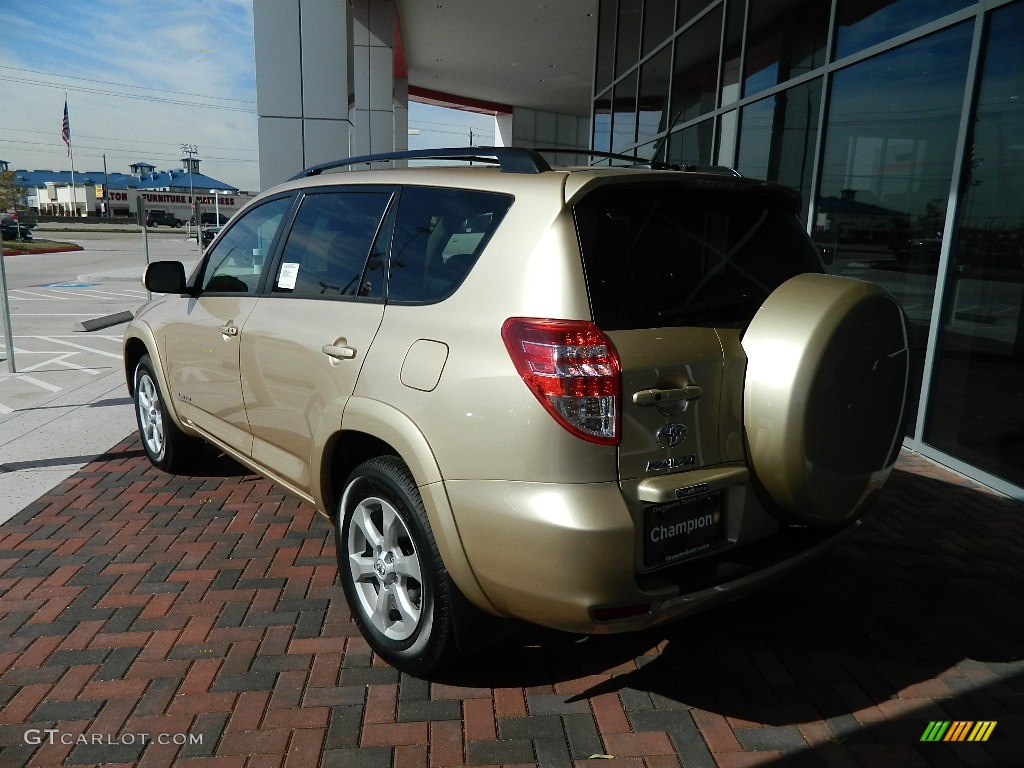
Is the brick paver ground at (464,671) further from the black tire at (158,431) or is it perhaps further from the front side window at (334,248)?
the front side window at (334,248)

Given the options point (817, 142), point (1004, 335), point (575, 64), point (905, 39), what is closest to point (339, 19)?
point (817, 142)

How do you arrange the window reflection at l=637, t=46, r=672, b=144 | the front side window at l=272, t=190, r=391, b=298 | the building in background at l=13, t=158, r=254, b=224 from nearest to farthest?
the front side window at l=272, t=190, r=391, b=298, the window reflection at l=637, t=46, r=672, b=144, the building in background at l=13, t=158, r=254, b=224

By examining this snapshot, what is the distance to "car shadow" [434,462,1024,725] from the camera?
2678mm

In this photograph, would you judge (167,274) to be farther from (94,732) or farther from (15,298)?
(15,298)

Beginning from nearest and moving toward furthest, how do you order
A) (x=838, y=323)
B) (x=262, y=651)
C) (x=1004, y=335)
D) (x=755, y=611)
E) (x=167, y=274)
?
(x=838, y=323)
(x=262, y=651)
(x=755, y=611)
(x=167, y=274)
(x=1004, y=335)

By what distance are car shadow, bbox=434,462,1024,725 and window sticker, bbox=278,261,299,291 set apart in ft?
5.78

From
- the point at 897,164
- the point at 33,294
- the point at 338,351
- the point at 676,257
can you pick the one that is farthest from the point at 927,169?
the point at 33,294

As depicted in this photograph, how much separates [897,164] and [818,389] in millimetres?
4313

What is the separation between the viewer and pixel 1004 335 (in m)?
4.85

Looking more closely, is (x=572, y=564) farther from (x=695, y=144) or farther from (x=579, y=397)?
(x=695, y=144)

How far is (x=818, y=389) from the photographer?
2.28 metres

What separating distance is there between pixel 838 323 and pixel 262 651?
7.76 ft

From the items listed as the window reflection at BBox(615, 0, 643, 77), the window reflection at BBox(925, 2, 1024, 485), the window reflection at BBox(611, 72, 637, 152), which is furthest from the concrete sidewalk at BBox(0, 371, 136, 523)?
the window reflection at BBox(615, 0, 643, 77)

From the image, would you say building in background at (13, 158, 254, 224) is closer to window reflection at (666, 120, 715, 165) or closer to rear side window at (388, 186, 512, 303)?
window reflection at (666, 120, 715, 165)
